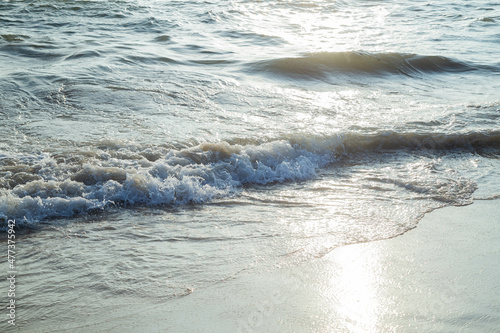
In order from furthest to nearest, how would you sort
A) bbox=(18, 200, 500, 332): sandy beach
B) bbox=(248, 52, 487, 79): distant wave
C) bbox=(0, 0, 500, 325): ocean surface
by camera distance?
bbox=(248, 52, 487, 79): distant wave → bbox=(0, 0, 500, 325): ocean surface → bbox=(18, 200, 500, 332): sandy beach

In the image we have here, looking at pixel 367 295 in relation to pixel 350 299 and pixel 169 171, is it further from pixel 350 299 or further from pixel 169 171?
pixel 169 171

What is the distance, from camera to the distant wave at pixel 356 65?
26.5 feet

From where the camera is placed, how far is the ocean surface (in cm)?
293

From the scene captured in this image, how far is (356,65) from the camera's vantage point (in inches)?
337

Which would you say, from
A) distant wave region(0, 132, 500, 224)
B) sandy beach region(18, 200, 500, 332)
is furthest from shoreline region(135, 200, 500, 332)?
distant wave region(0, 132, 500, 224)

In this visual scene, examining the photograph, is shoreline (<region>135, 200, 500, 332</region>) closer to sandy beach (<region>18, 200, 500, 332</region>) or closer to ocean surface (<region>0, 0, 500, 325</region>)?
sandy beach (<region>18, 200, 500, 332</region>)

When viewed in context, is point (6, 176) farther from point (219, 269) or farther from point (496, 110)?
point (496, 110)

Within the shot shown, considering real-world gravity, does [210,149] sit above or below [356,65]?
below

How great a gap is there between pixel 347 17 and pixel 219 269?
11.7m

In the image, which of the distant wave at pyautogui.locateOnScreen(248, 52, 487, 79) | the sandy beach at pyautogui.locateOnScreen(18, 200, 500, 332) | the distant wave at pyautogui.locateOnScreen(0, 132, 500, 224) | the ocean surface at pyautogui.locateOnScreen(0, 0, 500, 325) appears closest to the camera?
the sandy beach at pyautogui.locateOnScreen(18, 200, 500, 332)

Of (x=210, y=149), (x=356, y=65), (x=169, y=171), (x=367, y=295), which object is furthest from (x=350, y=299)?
(x=356, y=65)

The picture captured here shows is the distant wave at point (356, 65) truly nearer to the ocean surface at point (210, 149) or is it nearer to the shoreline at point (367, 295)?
the ocean surface at point (210, 149)

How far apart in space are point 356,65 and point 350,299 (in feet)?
22.1

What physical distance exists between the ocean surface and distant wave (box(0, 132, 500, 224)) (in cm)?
2
